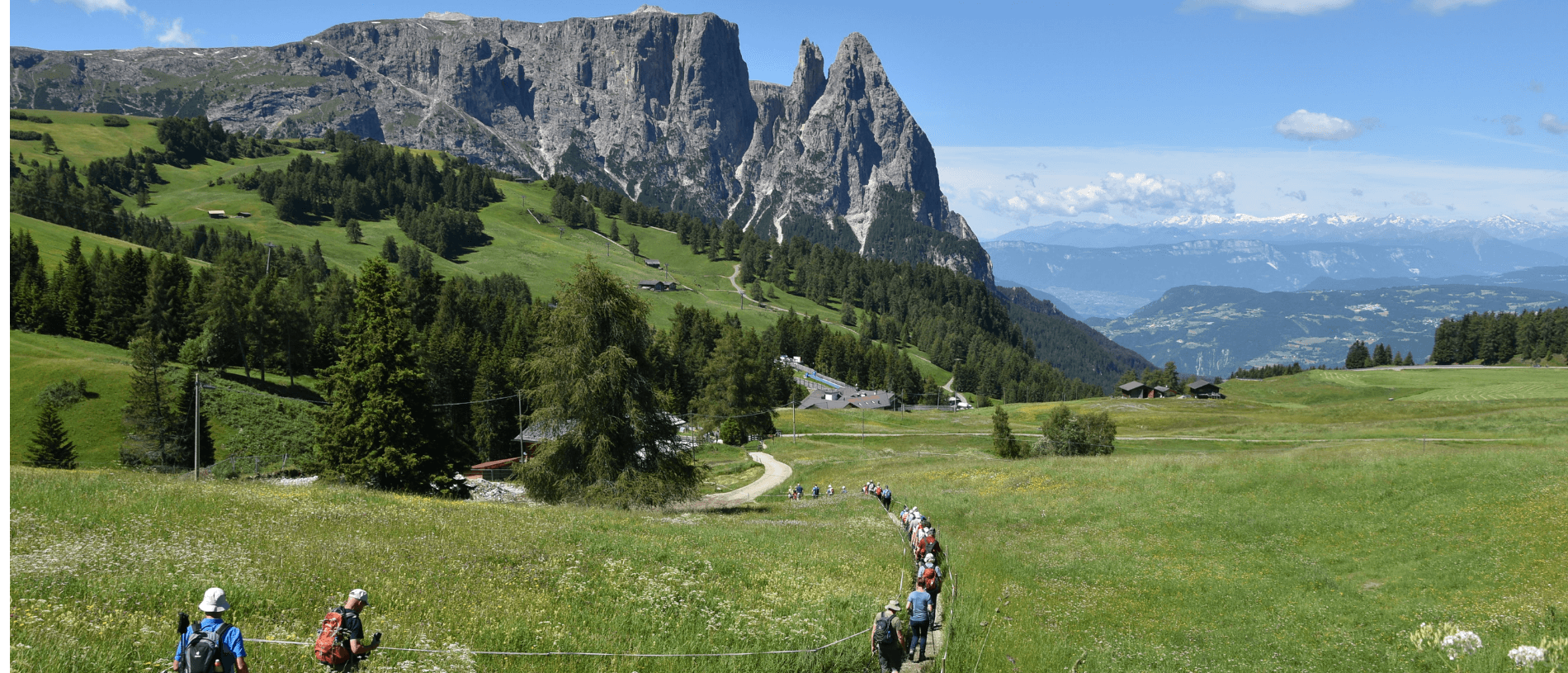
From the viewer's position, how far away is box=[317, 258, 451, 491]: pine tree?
40.6m

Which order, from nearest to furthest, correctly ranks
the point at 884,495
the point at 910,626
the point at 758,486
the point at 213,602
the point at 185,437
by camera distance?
the point at 213,602
the point at 910,626
the point at 884,495
the point at 185,437
the point at 758,486


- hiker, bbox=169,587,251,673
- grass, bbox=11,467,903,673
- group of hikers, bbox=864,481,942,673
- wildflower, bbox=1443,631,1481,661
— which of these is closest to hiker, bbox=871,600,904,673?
group of hikers, bbox=864,481,942,673

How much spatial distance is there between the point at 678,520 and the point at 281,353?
279 feet

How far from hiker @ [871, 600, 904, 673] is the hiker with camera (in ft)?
29.5

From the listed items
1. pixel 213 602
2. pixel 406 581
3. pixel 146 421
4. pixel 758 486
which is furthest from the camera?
pixel 758 486

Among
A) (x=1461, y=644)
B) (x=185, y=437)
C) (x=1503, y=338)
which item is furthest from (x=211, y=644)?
(x=1503, y=338)

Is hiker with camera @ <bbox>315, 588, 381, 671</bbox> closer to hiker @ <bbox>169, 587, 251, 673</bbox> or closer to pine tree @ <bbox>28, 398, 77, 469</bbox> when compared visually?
hiker @ <bbox>169, 587, 251, 673</bbox>

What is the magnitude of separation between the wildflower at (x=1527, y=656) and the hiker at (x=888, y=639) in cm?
1260

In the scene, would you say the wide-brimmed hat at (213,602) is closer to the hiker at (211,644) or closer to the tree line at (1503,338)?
the hiker at (211,644)

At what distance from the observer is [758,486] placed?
64.1 m

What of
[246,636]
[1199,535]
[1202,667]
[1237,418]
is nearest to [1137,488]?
[1199,535]

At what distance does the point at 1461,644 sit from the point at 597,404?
29753mm

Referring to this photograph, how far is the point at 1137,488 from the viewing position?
37844 mm

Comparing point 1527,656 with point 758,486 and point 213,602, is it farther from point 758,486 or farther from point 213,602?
point 758,486
